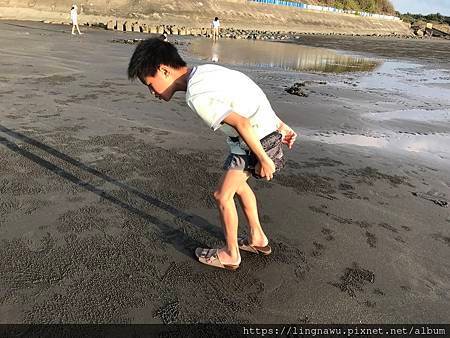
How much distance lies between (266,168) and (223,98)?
577 mm

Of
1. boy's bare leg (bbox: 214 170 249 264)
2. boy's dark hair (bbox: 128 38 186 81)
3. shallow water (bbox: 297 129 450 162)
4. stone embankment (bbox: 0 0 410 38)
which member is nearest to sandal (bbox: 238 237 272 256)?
boy's bare leg (bbox: 214 170 249 264)

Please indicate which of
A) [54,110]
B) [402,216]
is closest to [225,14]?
[54,110]

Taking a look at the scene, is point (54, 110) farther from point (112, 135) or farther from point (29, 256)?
point (29, 256)

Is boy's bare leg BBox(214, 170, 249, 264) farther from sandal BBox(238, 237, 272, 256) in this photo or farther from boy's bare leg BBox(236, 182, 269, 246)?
sandal BBox(238, 237, 272, 256)

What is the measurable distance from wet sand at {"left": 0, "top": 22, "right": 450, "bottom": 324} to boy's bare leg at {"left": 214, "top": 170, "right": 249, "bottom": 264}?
164mm

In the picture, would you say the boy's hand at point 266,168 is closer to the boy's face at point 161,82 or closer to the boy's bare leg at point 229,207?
the boy's bare leg at point 229,207

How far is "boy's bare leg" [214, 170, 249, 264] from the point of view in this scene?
295 centimetres

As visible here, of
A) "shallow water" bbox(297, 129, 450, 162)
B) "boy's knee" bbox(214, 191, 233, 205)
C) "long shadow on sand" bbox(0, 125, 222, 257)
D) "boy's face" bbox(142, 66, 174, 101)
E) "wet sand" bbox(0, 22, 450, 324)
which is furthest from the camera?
"shallow water" bbox(297, 129, 450, 162)

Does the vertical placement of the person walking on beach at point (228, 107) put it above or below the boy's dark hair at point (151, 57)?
below

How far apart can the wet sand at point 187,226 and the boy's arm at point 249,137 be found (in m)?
1.03

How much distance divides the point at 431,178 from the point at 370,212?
187 cm

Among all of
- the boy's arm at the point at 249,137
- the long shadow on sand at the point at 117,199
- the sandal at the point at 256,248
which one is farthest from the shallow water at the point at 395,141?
the boy's arm at the point at 249,137

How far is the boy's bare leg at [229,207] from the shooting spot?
295cm

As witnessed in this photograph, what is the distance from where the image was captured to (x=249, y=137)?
2582 mm
